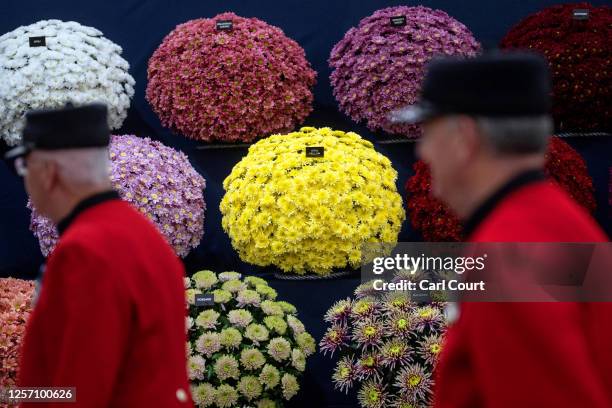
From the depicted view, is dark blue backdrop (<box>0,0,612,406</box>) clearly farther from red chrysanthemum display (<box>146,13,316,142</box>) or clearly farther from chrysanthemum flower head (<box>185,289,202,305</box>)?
chrysanthemum flower head (<box>185,289,202,305</box>)

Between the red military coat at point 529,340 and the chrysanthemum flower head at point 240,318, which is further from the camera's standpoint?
the chrysanthemum flower head at point 240,318

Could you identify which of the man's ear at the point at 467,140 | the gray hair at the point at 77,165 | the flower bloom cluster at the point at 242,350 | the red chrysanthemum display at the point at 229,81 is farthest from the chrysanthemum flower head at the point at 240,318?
the man's ear at the point at 467,140

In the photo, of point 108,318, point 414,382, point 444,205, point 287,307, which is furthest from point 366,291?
point 108,318

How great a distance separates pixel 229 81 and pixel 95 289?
9.10 ft

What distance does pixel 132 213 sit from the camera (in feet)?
7.29

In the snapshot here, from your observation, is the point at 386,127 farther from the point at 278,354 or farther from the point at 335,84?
the point at 278,354

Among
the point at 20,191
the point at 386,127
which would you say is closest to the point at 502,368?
the point at 386,127

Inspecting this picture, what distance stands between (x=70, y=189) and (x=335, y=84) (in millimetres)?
2859

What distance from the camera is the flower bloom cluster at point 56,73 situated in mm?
4598

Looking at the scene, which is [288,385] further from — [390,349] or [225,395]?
[390,349]

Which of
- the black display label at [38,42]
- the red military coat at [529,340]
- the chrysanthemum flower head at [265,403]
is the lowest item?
the chrysanthemum flower head at [265,403]

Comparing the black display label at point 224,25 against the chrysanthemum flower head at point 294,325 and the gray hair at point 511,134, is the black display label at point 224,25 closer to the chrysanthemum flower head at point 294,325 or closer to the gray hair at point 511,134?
the chrysanthemum flower head at point 294,325

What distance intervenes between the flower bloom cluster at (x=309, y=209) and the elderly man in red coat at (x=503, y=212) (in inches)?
86.8

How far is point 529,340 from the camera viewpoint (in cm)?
166
